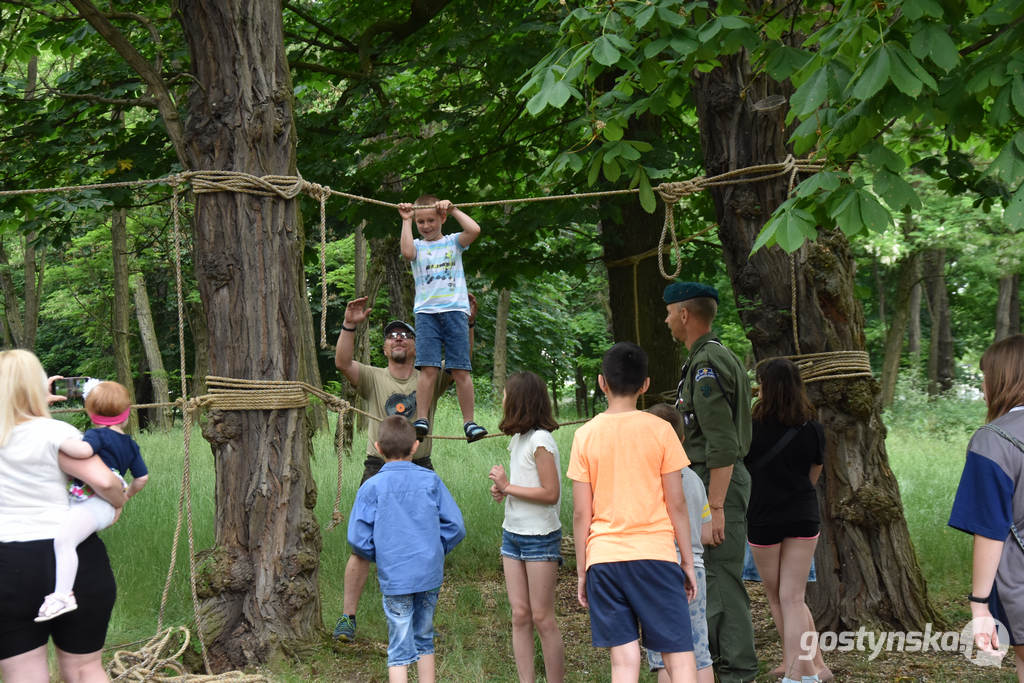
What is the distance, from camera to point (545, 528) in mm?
4004

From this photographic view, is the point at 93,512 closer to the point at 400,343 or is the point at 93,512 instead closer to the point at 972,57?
the point at 400,343

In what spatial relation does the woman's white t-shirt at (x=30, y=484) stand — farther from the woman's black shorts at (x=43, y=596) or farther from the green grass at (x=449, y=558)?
the green grass at (x=449, y=558)

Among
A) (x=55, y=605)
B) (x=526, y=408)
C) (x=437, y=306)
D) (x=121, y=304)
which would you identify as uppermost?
(x=121, y=304)

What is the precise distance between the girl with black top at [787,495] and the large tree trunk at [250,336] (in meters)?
2.32

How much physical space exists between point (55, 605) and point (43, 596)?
65mm

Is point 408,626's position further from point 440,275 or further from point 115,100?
point 115,100

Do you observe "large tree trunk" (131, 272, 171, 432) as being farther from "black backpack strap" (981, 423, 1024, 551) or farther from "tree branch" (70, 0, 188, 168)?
"black backpack strap" (981, 423, 1024, 551)

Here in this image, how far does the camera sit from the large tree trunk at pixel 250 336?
4566 mm

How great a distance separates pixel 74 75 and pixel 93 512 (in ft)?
19.0

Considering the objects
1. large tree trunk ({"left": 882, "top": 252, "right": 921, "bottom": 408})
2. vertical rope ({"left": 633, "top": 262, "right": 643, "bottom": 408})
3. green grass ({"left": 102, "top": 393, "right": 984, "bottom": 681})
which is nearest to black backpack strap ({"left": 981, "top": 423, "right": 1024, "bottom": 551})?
green grass ({"left": 102, "top": 393, "right": 984, "bottom": 681})

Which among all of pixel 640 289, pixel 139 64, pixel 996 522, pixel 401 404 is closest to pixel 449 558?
pixel 401 404

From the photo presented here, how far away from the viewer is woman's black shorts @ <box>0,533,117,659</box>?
3.06 m

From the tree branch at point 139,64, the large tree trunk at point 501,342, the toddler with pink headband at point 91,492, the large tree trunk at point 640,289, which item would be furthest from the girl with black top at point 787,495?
the large tree trunk at point 501,342

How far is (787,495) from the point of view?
13.9 ft
